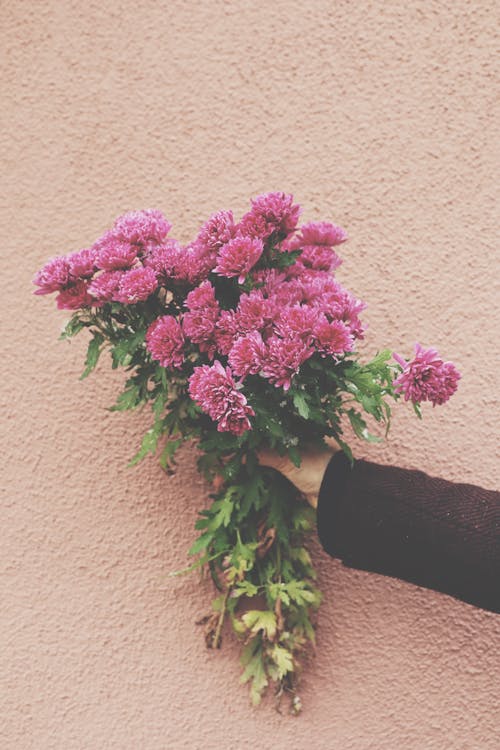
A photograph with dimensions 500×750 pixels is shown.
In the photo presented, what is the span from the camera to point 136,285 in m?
0.98

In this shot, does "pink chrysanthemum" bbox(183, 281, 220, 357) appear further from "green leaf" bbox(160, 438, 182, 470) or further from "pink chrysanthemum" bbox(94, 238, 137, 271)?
"green leaf" bbox(160, 438, 182, 470)

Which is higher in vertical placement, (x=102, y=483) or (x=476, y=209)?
(x=476, y=209)

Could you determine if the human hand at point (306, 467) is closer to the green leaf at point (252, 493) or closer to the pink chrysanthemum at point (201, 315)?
the green leaf at point (252, 493)

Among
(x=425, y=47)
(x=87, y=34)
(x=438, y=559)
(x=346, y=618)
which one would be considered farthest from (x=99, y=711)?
(x=425, y=47)

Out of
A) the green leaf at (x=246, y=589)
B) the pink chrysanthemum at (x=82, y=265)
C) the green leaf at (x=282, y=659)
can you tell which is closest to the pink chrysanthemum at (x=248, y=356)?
the pink chrysanthemum at (x=82, y=265)

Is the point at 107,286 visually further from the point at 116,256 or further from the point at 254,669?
the point at 254,669

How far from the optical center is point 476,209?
1.41 metres

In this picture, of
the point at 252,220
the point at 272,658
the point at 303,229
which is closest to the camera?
the point at 252,220

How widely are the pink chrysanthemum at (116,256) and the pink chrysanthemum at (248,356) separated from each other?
0.25m

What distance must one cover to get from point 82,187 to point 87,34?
1.19 feet

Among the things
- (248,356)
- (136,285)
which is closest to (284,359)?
(248,356)

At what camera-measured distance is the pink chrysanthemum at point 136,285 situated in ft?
3.21

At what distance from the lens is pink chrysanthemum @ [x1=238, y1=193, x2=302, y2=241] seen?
1.00m

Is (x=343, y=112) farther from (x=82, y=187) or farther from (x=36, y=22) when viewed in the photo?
(x=36, y=22)
